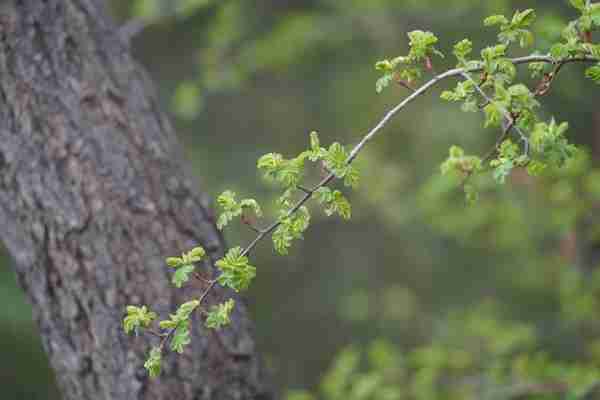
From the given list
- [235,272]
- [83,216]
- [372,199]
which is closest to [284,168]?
[235,272]

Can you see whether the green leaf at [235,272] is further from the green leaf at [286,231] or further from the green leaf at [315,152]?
the green leaf at [315,152]

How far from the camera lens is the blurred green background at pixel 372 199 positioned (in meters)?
4.03

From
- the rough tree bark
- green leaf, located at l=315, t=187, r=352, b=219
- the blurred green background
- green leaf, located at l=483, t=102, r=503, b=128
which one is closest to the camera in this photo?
green leaf, located at l=483, t=102, r=503, b=128

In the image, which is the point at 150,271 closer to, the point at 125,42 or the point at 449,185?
the point at 125,42

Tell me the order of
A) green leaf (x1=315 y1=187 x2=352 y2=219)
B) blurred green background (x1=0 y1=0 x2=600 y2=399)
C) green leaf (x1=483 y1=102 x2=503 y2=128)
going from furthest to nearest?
blurred green background (x1=0 y1=0 x2=600 y2=399) < green leaf (x1=315 y1=187 x2=352 y2=219) < green leaf (x1=483 y1=102 x2=503 y2=128)

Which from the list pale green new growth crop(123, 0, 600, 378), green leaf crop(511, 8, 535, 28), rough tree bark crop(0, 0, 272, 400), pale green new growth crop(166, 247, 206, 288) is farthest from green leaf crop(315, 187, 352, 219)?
rough tree bark crop(0, 0, 272, 400)

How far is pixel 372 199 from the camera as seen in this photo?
4.96 meters

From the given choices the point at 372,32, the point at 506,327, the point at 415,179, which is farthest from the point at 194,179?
the point at 415,179

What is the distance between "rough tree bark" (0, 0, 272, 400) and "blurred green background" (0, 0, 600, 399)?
36.7 inches

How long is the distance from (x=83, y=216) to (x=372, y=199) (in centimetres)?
286

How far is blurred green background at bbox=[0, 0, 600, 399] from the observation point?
4.03 meters

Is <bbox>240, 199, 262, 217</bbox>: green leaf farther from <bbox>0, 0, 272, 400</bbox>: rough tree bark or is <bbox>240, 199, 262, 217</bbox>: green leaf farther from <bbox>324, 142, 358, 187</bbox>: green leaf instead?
<bbox>0, 0, 272, 400</bbox>: rough tree bark

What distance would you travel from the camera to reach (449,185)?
3.40 meters

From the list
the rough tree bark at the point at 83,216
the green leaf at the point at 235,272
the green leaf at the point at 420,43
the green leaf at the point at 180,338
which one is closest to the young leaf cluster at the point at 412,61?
the green leaf at the point at 420,43
